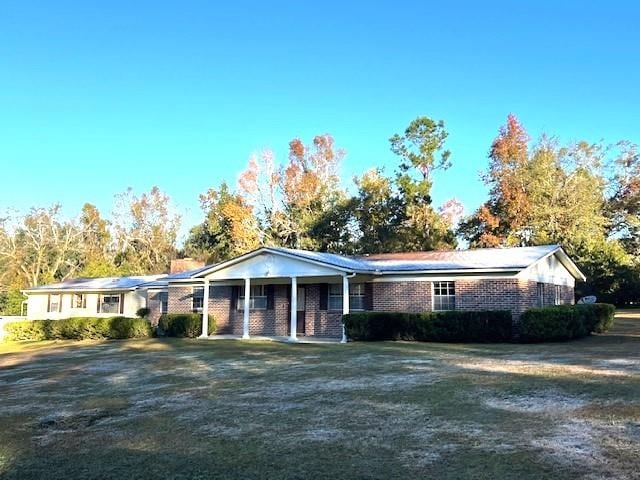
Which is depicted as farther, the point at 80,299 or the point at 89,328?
the point at 80,299

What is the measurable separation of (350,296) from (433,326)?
4454 millimetres

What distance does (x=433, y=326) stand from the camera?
19109mm

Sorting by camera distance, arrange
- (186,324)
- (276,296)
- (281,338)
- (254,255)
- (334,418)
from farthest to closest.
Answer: (186,324)
(276,296)
(254,255)
(281,338)
(334,418)

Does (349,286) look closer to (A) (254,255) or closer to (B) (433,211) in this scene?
(A) (254,255)

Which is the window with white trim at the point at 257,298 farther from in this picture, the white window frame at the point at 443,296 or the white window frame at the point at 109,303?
the white window frame at the point at 109,303

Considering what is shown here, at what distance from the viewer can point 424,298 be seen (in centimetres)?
2109

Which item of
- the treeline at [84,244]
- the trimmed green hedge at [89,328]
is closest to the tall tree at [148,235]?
the treeline at [84,244]

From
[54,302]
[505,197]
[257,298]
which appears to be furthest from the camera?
[505,197]

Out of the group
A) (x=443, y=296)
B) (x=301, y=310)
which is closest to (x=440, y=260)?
(x=443, y=296)

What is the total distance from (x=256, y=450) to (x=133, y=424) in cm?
243

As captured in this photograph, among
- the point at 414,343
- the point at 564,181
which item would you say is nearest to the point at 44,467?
the point at 414,343

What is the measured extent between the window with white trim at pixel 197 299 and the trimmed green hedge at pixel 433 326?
341 inches

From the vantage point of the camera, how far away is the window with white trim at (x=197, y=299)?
2658cm

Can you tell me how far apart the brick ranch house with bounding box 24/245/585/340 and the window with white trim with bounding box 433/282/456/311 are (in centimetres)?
4
